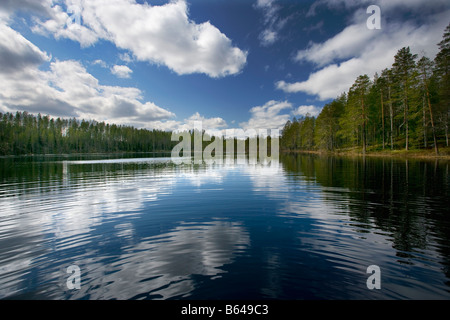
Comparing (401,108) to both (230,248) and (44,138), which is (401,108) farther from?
(44,138)

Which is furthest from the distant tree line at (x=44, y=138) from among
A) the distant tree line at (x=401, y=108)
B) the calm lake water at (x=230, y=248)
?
the distant tree line at (x=401, y=108)

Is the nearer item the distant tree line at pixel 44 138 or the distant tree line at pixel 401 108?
the distant tree line at pixel 401 108

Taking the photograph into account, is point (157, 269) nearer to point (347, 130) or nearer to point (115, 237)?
point (115, 237)

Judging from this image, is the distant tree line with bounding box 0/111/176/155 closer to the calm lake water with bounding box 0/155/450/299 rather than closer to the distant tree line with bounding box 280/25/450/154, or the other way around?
the calm lake water with bounding box 0/155/450/299

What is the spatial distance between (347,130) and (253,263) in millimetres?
81744

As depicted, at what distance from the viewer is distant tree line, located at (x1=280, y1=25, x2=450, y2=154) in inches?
1802

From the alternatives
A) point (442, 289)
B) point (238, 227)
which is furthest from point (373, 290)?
point (238, 227)

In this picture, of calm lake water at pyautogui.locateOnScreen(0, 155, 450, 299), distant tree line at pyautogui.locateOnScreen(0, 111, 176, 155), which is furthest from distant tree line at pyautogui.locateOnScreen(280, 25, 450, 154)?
distant tree line at pyautogui.locateOnScreen(0, 111, 176, 155)

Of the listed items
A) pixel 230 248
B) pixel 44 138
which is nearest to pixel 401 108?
pixel 230 248

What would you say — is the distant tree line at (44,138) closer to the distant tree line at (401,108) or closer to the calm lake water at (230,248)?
the calm lake water at (230,248)

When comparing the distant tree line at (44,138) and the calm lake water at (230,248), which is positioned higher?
the distant tree line at (44,138)

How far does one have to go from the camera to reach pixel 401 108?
5647 cm

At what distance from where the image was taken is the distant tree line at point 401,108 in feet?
150

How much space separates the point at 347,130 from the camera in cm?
A: 7444
